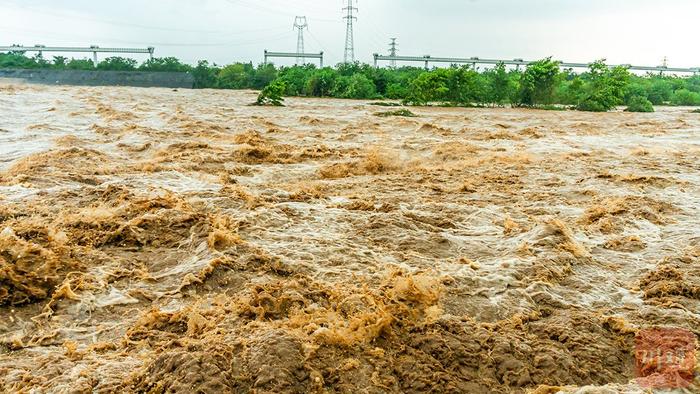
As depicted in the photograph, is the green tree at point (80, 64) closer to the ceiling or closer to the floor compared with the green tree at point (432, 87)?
closer to the ceiling

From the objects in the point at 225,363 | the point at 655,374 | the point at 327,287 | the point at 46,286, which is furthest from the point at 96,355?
the point at 655,374

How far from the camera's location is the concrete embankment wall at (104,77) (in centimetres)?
4331

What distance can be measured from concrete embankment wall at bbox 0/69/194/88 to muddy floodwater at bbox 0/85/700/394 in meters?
38.0

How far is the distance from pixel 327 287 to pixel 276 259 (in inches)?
26.9

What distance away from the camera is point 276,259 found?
14.5 feet

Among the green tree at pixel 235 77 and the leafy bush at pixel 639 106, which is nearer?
the leafy bush at pixel 639 106

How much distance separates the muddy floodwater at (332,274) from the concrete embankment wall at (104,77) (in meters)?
38.0

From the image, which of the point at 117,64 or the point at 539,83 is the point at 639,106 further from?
the point at 117,64

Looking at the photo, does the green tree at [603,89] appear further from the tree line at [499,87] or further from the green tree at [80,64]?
the green tree at [80,64]

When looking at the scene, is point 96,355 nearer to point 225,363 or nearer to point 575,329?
point 225,363

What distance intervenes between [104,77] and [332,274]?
4623 cm

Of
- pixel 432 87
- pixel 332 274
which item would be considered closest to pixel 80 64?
pixel 432 87

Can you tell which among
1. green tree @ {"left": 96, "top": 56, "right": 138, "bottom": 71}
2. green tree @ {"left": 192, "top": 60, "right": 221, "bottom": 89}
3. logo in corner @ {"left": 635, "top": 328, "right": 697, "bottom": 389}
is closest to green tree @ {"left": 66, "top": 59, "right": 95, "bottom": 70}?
green tree @ {"left": 96, "top": 56, "right": 138, "bottom": 71}

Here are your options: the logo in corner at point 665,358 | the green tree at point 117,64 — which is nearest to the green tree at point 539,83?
the logo in corner at point 665,358
